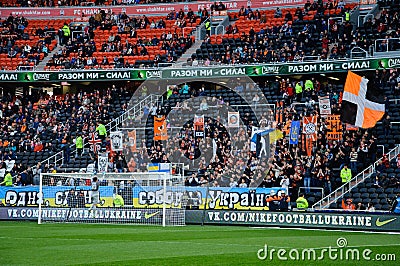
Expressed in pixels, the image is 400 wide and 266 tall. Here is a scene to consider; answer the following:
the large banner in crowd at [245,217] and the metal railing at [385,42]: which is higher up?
the metal railing at [385,42]

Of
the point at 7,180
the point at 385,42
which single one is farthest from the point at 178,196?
the point at 385,42

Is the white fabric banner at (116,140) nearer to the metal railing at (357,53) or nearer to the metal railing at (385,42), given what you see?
the metal railing at (357,53)

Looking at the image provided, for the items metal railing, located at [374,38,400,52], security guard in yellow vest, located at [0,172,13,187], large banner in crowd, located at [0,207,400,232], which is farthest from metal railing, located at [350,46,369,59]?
security guard in yellow vest, located at [0,172,13,187]

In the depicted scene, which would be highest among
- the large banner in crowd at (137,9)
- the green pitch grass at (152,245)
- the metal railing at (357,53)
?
the large banner in crowd at (137,9)

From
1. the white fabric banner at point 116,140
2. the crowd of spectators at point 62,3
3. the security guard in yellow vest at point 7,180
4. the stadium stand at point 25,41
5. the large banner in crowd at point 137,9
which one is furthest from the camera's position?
the crowd of spectators at point 62,3

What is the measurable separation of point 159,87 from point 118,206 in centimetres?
1290

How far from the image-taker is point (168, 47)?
44.9 meters

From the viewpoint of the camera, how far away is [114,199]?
103 ft

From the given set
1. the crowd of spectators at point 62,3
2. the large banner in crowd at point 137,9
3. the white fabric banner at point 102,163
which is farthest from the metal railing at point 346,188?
the crowd of spectators at point 62,3

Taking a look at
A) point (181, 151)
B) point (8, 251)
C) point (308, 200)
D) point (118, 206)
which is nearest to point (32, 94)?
point (181, 151)

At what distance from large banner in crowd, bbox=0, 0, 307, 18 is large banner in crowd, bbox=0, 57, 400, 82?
31.5 feet

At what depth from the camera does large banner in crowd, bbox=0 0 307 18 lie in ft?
162
